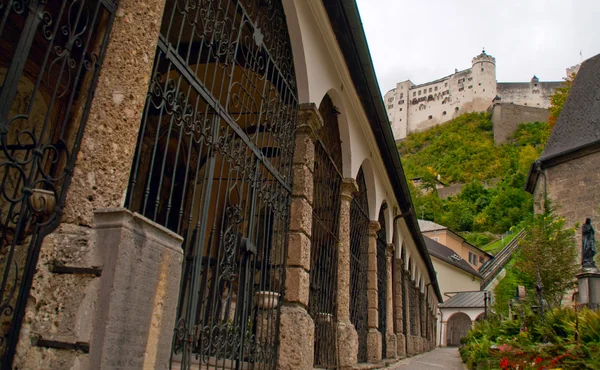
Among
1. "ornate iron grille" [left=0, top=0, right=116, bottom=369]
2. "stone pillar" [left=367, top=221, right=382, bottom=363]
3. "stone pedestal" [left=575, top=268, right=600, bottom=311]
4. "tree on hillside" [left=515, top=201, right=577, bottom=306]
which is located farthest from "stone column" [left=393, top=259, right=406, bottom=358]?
"ornate iron grille" [left=0, top=0, right=116, bottom=369]

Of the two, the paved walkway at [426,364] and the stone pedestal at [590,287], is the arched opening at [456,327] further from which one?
the stone pedestal at [590,287]

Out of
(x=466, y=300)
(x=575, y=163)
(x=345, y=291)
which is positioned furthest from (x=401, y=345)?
(x=466, y=300)

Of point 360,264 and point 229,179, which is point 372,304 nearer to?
point 360,264

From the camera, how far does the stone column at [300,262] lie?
4926 millimetres

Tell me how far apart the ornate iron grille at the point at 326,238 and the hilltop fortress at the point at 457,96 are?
2783 inches

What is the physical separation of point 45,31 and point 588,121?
21457 millimetres

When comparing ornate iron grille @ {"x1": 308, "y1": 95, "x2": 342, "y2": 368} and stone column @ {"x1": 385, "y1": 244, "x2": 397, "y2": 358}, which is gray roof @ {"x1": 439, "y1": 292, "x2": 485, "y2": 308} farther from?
ornate iron grille @ {"x1": 308, "y1": 95, "x2": 342, "y2": 368}

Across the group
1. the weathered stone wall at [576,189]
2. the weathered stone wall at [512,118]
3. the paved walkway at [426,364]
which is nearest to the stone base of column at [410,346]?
the paved walkway at [426,364]

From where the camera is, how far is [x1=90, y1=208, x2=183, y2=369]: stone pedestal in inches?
83.5

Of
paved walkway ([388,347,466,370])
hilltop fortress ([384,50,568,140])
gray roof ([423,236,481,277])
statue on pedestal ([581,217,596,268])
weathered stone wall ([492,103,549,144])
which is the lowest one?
paved walkway ([388,347,466,370])

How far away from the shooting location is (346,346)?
6.79 meters

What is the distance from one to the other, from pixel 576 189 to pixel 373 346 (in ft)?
44.5

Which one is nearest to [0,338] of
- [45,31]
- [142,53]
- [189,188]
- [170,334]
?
[170,334]

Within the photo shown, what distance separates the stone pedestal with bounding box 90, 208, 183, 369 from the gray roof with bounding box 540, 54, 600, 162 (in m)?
19.3
